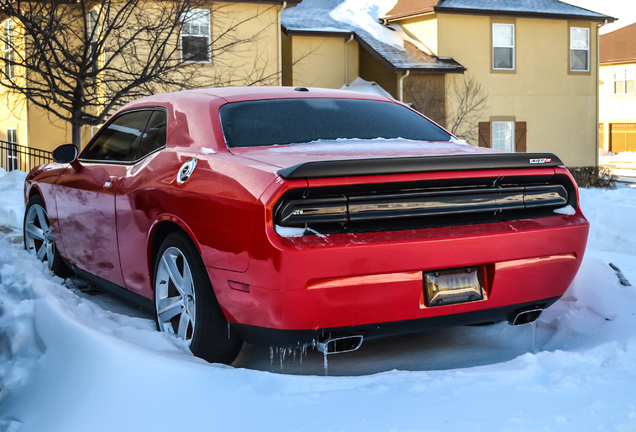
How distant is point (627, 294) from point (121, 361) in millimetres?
3070

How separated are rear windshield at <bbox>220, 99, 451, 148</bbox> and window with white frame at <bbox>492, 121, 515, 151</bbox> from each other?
69.8ft

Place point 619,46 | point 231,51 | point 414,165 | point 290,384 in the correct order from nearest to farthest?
point 290,384
point 414,165
point 231,51
point 619,46

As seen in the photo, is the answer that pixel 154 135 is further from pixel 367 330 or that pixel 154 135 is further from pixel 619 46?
pixel 619 46

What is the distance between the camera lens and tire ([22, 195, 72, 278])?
6406mm

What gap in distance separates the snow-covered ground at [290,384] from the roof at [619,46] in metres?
46.5

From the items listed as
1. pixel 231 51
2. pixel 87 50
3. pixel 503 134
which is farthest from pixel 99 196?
pixel 503 134

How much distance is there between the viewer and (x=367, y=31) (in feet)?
81.9

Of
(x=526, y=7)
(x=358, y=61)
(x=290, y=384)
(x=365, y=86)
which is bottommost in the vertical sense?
(x=290, y=384)

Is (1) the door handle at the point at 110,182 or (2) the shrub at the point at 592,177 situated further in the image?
(2) the shrub at the point at 592,177

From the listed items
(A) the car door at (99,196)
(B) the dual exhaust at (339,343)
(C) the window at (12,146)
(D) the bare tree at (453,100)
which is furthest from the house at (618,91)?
(B) the dual exhaust at (339,343)

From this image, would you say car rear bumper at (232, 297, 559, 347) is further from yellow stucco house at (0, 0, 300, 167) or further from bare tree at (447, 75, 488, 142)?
bare tree at (447, 75, 488, 142)

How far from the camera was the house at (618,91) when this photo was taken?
4750 centimetres

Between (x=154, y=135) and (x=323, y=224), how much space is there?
67.8 inches

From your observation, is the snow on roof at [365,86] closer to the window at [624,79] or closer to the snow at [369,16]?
the snow at [369,16]
